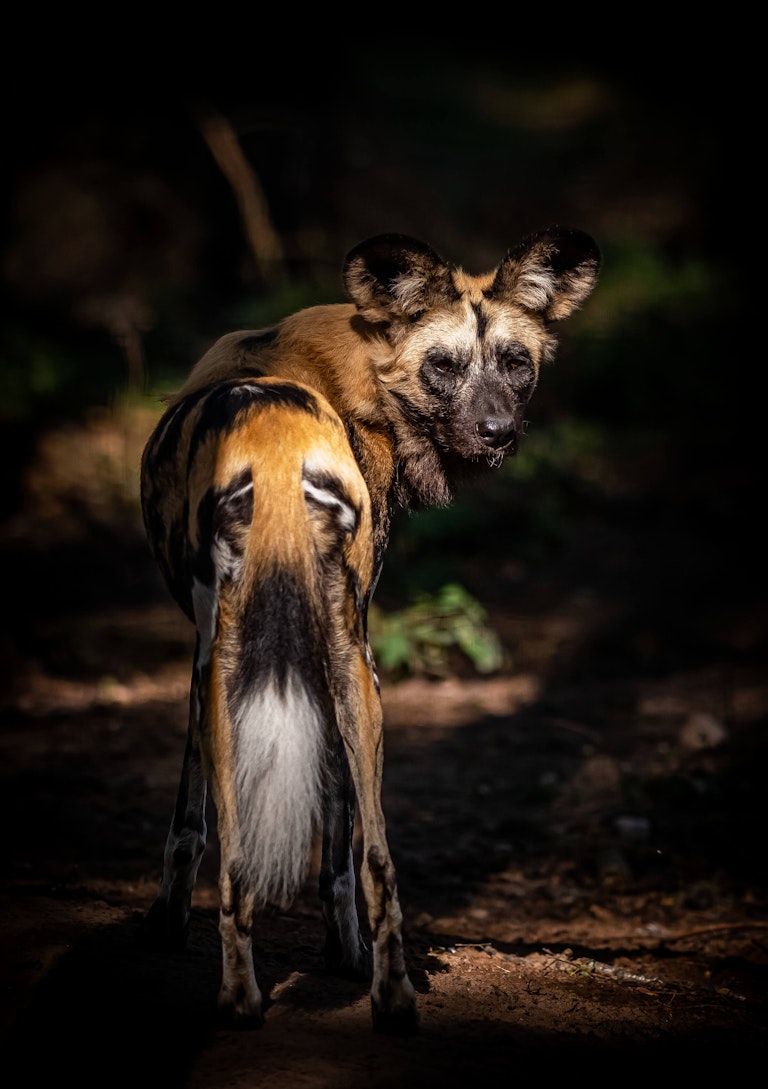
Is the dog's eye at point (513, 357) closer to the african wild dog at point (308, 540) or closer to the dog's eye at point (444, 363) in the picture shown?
the african wild dog at point (308, 540)

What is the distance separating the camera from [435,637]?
648 cm

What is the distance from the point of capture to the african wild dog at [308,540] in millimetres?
2414

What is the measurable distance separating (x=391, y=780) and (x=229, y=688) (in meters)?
2.74

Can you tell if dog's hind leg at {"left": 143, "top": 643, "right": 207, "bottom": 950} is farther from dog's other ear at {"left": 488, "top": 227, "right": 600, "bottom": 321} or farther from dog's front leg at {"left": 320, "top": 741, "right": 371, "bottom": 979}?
dog's other ear at {"left": 488, "top": 227, "right": 600, "bottom": 321}

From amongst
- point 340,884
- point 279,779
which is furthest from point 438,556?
point 279,779

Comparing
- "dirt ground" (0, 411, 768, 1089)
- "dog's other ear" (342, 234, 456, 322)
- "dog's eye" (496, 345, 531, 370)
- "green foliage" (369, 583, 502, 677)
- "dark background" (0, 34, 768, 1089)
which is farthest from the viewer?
"green foliage" (369, 583, 502, 677)

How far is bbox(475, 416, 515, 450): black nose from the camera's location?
10.3 ft

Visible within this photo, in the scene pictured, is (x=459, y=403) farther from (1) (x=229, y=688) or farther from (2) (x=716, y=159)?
(2) (x=716, y=159)

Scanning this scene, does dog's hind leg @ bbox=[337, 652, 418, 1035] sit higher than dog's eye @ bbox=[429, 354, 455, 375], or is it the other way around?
dog's eye @ bbox=[429, 354, 455, 375]

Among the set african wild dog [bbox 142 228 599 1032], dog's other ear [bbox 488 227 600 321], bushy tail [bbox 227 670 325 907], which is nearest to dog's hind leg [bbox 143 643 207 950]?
african wild dog [bbox 142 228 599 1032]

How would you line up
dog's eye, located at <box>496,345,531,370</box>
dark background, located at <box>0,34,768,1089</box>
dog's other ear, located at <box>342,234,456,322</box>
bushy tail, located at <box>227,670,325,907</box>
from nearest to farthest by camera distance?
bushy tail, located at <box>227,670,325,907</box>, dark background, located at <box>0,34,768,1089</box>, dog's other ear, located at <box>342,234,456,322</box>, dog's eye, located at <box>496,345,531,370</box>

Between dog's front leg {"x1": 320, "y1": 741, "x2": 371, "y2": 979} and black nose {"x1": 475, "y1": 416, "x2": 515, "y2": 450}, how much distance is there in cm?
99

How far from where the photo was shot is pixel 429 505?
3.42 metres

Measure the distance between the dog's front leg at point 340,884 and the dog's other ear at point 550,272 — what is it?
4.95 feet
